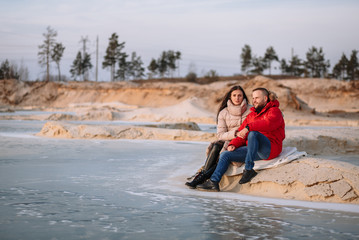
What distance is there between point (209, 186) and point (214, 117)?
69.3 ft

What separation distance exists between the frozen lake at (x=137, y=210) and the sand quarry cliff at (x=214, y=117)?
0.33 metres

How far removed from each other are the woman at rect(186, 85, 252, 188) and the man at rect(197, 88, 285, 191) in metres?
0.13

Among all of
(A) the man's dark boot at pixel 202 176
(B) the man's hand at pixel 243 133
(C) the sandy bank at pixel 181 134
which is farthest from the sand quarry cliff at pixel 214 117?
(B) the man's hand at pixel 243 133

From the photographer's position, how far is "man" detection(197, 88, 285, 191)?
15.8 feet

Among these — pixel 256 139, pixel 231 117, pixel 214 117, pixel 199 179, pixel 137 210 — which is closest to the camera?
pixel 137 210

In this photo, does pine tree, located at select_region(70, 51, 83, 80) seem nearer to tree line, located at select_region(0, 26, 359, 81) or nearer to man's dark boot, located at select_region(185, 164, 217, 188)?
tree line, located at select_region(0, 26, 359, 81)

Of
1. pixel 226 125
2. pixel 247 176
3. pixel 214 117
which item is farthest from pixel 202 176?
pixel 214 117

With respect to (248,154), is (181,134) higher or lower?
lower

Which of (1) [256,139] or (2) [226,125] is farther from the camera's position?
(2) [226,125]

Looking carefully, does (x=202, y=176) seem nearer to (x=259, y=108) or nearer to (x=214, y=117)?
(x=259, y=108)

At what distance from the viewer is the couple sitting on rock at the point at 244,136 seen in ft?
15.8

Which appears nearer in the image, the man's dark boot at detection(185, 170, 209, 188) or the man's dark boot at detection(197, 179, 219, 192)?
the man's dark boot at detection(197, 179, 219, 192)

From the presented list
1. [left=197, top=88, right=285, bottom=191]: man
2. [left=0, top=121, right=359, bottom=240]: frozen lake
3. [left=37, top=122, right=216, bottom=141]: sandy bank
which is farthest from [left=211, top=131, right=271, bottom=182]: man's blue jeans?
[left=37, top=122, right=216, bottom=141]: sandy bank

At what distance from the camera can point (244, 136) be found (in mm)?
4934
